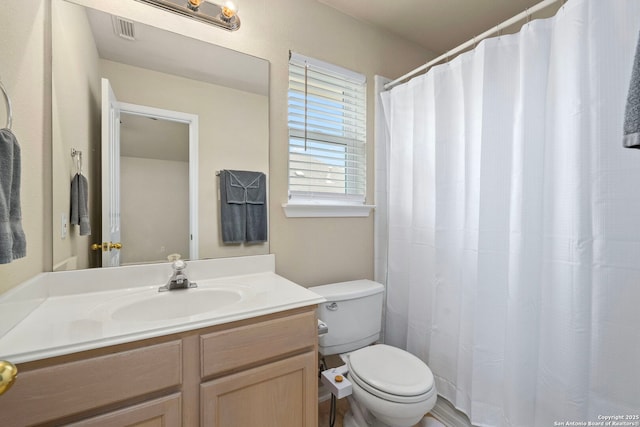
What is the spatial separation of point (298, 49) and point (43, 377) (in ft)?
5.81

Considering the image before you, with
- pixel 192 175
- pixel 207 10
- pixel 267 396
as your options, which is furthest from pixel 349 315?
pixel 207 10

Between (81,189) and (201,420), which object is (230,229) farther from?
(201,420)

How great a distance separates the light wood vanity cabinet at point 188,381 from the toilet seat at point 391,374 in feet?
0.96

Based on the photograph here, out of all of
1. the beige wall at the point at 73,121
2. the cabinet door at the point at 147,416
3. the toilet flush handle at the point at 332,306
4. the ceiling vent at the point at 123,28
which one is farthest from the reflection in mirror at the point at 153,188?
the toilet flush handle at the point at 332,306

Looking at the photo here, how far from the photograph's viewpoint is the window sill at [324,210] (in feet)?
5.41

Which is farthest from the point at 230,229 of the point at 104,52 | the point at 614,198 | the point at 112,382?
the point at 614,198

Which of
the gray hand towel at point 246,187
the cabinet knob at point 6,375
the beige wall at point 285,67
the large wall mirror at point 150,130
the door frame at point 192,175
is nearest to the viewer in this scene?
the cabinet knob at point 6,375

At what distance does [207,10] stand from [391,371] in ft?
6.32

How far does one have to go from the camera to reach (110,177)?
49.1 inches

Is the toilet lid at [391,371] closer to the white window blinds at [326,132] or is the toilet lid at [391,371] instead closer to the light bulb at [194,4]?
the white window blinds at [326,132]

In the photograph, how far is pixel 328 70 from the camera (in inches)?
70.9

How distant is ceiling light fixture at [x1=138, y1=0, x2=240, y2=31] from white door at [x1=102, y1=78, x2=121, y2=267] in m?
0.44

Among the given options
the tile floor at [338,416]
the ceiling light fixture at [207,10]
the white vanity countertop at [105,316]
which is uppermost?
the ceiling light fixture at [207,10]

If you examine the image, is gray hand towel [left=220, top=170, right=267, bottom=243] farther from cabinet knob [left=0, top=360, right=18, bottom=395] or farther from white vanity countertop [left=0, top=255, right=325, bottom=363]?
cabinet knob [left=0, top=360, right=18, bottom=395]
